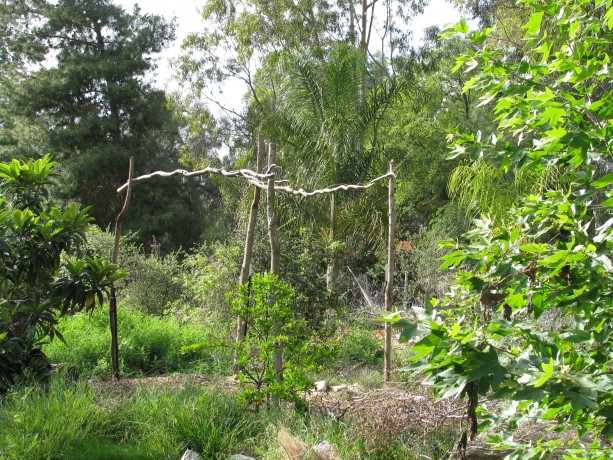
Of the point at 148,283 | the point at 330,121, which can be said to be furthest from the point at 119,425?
the point at 330,121

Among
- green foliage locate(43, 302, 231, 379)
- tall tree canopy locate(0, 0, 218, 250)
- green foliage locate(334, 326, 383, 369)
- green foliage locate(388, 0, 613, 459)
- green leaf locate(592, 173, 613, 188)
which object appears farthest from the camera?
tall tree canopy locate(0, 0, 218, 250)

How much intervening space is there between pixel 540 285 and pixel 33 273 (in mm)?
4395

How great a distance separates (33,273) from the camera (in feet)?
16.8

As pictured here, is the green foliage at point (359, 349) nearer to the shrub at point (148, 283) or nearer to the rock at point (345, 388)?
the rock at point (345, 388)

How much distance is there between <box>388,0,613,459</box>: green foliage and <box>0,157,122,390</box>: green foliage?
379 cm

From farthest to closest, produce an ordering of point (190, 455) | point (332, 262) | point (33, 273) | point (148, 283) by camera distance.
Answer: point (148, 283)
point (332, 262)
point (33, 273)
point (190, 455)

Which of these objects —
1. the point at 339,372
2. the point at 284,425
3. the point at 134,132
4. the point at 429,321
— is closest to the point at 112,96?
the point at 134,132

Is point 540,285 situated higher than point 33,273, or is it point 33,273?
point 540,285

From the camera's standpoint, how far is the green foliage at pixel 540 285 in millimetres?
1465

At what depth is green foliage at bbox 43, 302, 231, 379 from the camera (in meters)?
6.51

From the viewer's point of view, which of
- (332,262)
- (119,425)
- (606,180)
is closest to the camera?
(606,180)

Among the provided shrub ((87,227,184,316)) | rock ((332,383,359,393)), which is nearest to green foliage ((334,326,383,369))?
rock ((332,383,359,393))

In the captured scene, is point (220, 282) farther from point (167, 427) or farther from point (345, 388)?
point (167, 427)

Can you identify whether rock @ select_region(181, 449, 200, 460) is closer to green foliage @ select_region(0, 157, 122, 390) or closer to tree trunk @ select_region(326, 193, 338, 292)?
green foliage @ select_region(0, 157, 122, 390)
